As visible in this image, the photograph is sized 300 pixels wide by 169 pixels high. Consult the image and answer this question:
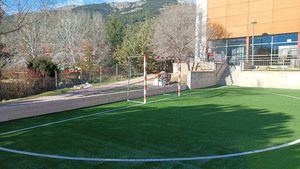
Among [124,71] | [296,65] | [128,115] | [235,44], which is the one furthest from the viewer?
[235,44]

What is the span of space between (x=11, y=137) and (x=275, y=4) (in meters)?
31.0

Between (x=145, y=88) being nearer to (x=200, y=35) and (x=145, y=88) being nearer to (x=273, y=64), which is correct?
(x=200, y=35)

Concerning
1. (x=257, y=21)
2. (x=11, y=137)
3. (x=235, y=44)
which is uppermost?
(x=257, y=21)

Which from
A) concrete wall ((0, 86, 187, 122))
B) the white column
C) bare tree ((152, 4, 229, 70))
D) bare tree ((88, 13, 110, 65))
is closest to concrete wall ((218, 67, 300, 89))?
bare tree ((152, 4, 229, 70))

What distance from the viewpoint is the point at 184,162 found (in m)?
5.20

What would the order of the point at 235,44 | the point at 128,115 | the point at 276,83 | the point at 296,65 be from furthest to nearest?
the point at 235,44 < the point at 296,65 < the point at 276,83 < the point at 128,115

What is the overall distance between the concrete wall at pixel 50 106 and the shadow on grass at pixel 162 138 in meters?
2.09

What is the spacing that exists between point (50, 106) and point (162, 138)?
5.70m

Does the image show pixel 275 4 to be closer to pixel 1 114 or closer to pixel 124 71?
pixel 124 71

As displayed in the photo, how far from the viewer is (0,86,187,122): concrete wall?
368 inches

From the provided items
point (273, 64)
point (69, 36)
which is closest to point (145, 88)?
point (273, 64)

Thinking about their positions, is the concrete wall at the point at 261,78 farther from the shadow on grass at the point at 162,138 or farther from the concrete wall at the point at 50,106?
the shadow on grass at the point at 162,138

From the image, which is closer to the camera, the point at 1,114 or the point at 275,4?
the point at 1,114

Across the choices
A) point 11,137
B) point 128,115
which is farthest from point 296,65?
point 11,137
